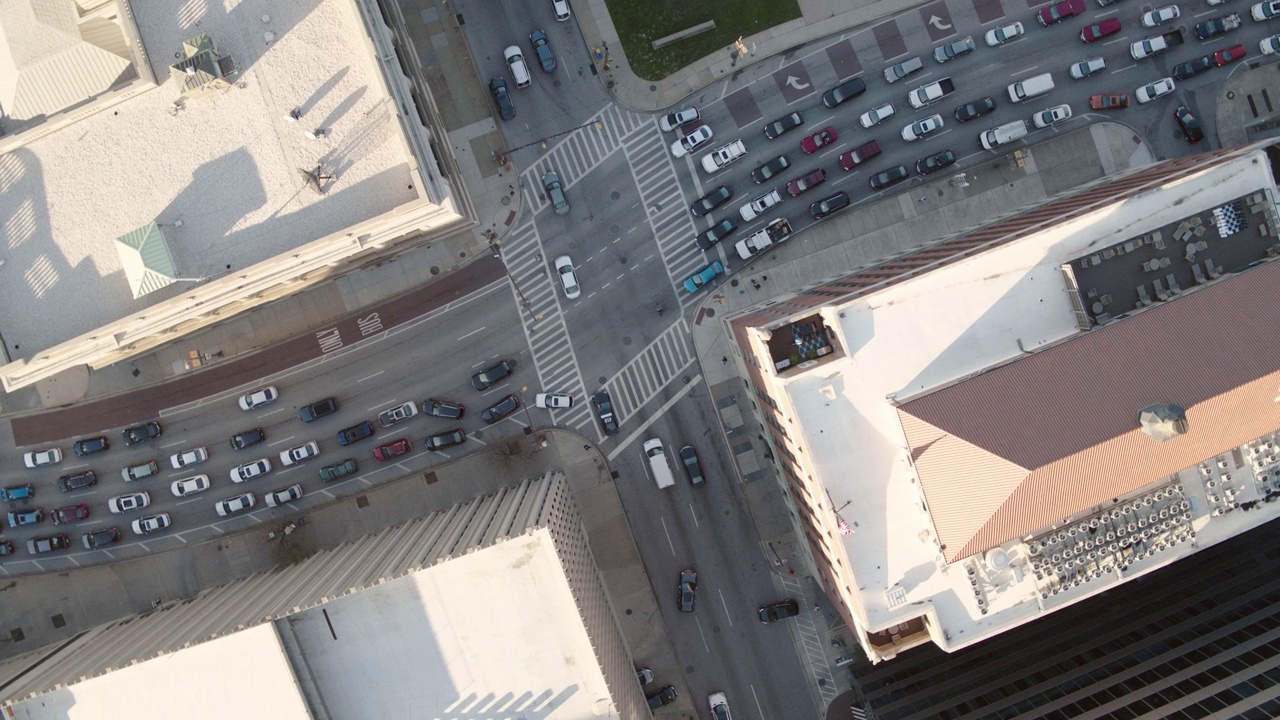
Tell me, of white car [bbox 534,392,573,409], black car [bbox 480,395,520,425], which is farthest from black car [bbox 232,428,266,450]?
white car [bbox 534,392,573,409]

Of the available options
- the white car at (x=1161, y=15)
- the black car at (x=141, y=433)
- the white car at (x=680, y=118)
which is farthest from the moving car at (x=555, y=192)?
the white car at (x=1161, y=15)

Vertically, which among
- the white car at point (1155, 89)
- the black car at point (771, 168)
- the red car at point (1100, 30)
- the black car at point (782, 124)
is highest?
the black car at point (782, 124)

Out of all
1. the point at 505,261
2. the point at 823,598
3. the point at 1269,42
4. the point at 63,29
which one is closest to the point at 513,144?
the point at 505,261

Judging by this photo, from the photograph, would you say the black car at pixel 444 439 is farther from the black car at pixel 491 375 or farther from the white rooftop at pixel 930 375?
the white rooftop at pixel 930 375

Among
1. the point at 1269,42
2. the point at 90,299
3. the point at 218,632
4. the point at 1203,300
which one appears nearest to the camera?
the point at 1203,300

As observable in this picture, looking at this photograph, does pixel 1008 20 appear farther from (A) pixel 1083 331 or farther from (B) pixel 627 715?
(B) pixel 627 715

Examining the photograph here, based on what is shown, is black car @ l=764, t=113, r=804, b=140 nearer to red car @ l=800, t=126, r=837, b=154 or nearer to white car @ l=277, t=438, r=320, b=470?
red car @ l=800, t=126, r=837, b=154

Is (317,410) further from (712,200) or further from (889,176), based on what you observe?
(889,176)
